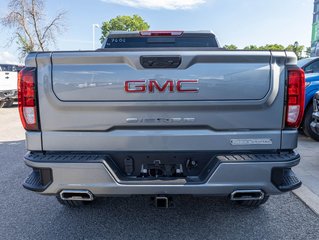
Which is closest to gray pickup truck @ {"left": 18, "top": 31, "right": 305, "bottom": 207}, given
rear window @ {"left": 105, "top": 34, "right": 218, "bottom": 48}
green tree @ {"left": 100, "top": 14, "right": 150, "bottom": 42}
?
rear window @ {"left": 105, "top": 34, "right": 218, "bottom": 48}

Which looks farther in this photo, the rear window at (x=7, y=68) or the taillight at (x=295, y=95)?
the rear window at (x=7, y=68)

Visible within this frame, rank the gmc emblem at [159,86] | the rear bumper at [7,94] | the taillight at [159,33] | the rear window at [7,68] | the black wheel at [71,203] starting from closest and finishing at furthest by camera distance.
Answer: the gmc emblem at [159,86] < the black wheel at [71,203] < the taillight at [159,33] < the rear bumper at [7,94] < the rear window at [7,68]

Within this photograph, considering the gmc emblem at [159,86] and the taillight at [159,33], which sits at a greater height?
the taillight at [159,33]

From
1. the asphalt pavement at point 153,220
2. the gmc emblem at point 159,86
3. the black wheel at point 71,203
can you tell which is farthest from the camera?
the black wheel at point 71,203

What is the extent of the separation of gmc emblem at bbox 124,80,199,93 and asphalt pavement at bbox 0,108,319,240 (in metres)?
1.12

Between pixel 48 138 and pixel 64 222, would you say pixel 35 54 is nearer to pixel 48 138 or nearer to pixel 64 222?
pixel 48 138

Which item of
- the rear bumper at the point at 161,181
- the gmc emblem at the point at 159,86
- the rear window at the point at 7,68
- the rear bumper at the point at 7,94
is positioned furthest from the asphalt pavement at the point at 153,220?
the rear window at the point at 7,68

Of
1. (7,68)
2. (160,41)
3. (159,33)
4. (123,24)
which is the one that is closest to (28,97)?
(159,33)

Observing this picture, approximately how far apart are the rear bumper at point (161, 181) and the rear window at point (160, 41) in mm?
2141

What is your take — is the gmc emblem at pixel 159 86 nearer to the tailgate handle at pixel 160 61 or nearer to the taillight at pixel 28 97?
the tailgate handle at pixel 160 61

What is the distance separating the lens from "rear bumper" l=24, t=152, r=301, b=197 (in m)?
2.44

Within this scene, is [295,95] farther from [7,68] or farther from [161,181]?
[7,68]

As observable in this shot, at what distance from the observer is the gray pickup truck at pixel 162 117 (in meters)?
2.44

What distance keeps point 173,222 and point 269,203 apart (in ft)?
4.20
